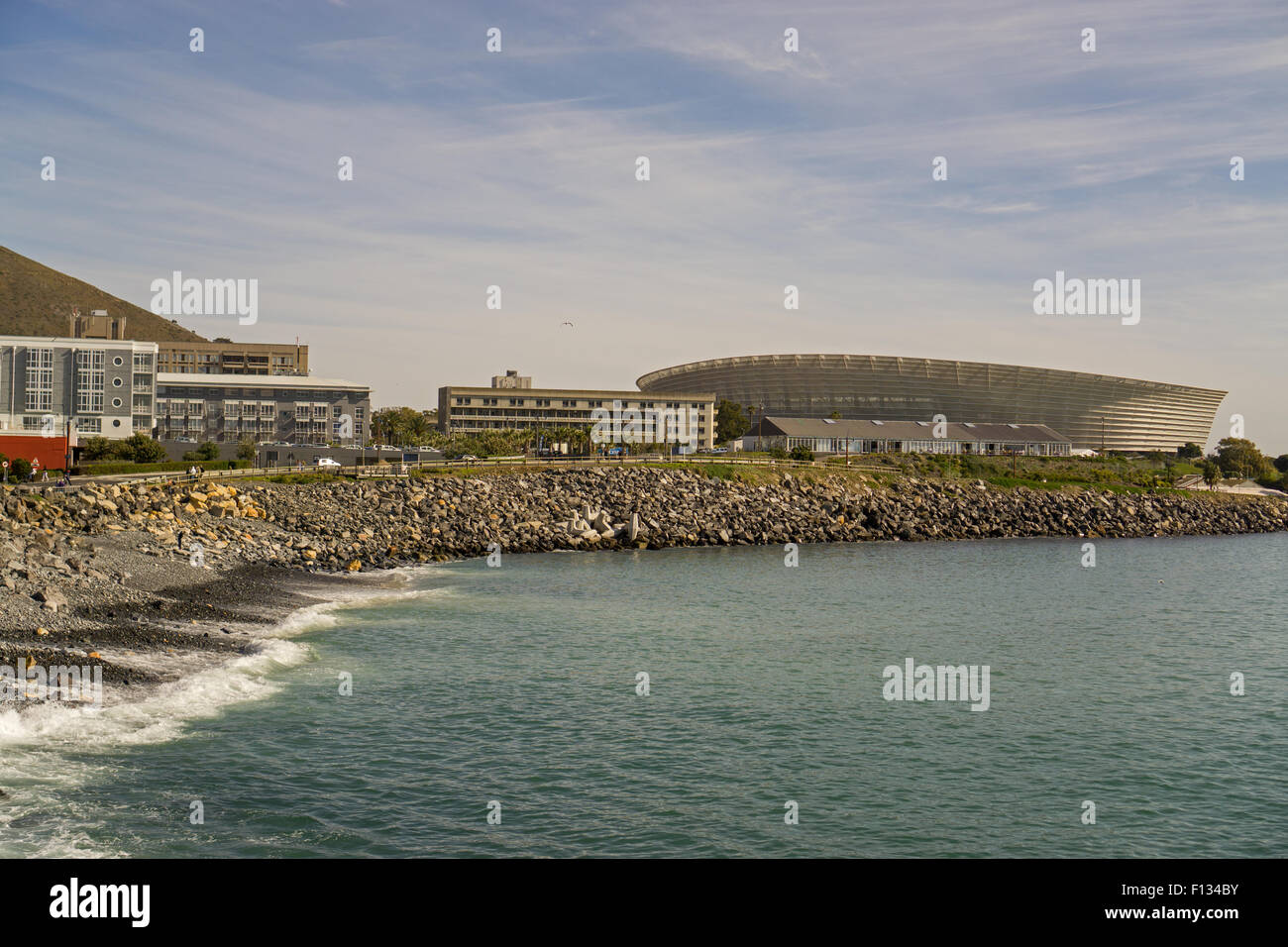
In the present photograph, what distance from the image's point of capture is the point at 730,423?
617ft

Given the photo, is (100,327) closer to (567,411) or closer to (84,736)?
(567,411)

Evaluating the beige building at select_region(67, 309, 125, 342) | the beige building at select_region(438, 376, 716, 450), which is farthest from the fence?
the beige building at select_region(67, 309, 125, 342)

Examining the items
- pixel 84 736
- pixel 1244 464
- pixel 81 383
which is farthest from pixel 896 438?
pixel 84 736

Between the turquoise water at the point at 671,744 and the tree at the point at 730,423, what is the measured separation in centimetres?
13897

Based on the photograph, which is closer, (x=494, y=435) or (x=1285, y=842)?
(x=1285, y=842)

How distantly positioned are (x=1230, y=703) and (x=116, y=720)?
32.5 meters

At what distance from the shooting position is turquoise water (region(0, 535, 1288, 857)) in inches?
721

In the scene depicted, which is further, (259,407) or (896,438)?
(896,438)

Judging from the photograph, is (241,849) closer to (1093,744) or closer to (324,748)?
(324,748)

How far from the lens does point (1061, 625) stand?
45.1 metres

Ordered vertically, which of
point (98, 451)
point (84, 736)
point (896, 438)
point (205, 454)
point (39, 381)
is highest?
point (39, 381)

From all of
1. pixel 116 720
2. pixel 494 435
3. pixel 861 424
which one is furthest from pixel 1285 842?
pixel 861 424

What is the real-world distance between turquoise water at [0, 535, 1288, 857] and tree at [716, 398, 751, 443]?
139 m

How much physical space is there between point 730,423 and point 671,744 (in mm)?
165572
